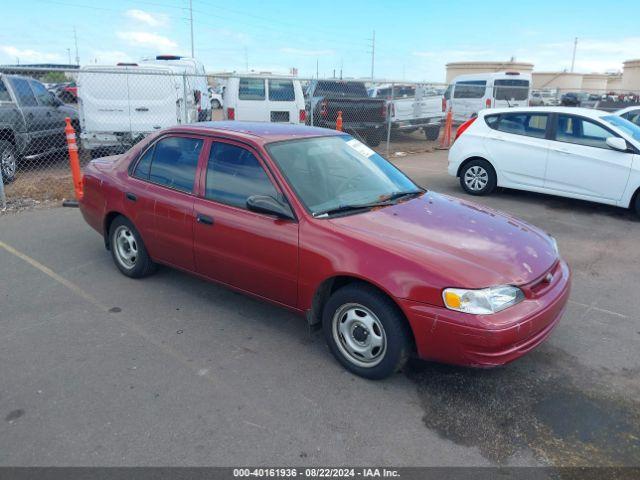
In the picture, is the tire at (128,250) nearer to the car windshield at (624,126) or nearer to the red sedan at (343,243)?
the red sedan at (343,243)

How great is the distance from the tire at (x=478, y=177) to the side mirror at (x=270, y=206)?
20.2ft

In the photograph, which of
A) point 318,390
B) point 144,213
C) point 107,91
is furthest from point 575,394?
point 107,91

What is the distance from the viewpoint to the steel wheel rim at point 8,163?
8.61 m

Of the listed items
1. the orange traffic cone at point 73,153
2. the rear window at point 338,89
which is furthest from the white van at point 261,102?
the orange traffic cone at point 73,153

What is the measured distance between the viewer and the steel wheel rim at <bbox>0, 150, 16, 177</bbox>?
861 cm

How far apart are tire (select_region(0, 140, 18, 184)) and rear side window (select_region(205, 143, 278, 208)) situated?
626cm

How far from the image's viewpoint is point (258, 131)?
4.23 meters

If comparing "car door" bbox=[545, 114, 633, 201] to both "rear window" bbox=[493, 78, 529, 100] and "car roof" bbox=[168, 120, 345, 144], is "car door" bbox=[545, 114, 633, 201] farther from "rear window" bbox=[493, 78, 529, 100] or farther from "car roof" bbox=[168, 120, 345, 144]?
"rear window" bbox=[493, 78, 529, 100]

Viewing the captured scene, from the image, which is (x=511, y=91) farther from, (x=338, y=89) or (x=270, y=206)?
(x=270, y=206)

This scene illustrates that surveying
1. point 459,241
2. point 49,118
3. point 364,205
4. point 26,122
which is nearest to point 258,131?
point 364,205

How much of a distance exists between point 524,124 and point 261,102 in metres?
6.38

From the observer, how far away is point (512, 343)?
3004 millimetres

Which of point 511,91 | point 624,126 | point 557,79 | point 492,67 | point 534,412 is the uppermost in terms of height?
point 492,67

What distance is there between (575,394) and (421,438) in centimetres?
117
